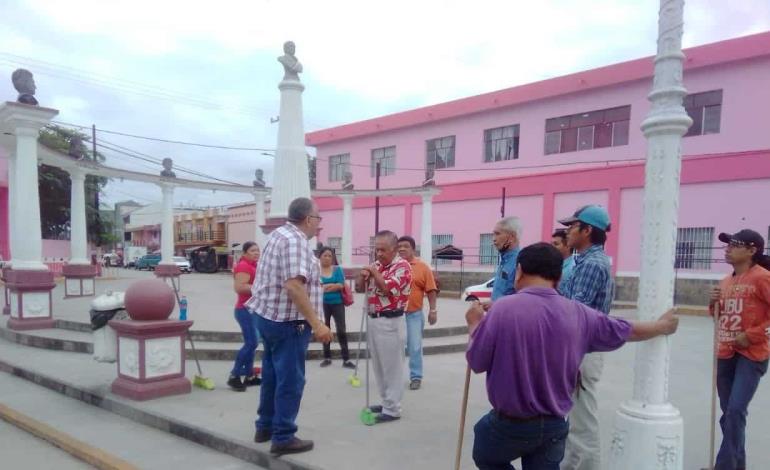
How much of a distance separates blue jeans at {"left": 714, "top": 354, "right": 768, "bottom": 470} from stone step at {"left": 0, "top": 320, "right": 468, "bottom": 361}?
4666 mm

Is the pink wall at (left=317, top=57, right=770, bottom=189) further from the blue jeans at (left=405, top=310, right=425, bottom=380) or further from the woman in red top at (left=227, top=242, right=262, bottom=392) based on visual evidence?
the woman in red top at (left=227, top=242, right=262, bottom=392)

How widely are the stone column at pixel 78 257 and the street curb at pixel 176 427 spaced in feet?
25.0

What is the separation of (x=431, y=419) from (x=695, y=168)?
14.5 metres

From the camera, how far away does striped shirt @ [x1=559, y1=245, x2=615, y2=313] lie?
3.12 meters

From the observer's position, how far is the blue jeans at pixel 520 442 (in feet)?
7.14

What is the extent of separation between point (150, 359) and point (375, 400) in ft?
7.51

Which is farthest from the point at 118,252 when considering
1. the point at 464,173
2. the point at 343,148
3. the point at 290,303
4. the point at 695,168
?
the point at 290,303

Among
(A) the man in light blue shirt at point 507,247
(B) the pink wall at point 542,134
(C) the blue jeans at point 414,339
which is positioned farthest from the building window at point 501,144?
(A) the man in light blue shirt at point 507,247

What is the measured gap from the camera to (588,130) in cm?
1858

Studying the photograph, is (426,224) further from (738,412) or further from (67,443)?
(738,412)

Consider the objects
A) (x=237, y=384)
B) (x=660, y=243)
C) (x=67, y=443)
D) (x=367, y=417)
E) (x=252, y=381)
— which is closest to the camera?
(x=660, y=243)

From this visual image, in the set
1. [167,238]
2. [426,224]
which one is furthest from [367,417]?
[167,238]

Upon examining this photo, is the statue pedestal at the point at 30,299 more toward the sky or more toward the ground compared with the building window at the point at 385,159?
more toward the ground

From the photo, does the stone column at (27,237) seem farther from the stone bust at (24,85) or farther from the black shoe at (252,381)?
the black shoe at (252,381)
